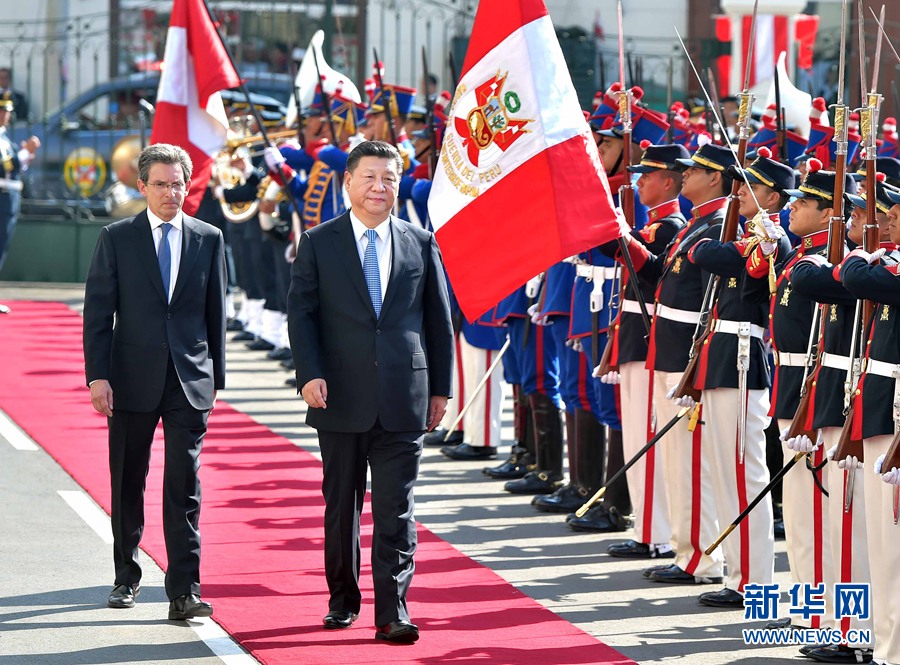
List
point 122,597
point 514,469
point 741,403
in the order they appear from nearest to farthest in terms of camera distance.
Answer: point 122,597 < point 741,403 < point 514,469

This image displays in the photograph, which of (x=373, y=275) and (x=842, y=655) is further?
(x=373, y=275)

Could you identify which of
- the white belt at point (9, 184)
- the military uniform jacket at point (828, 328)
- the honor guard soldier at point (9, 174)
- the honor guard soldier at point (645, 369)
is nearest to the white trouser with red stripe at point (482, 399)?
the honor guard soldier at point (645, 369)

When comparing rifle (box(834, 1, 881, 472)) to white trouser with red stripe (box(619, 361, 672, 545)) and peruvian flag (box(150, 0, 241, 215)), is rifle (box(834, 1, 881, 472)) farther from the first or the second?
peruvian flag (box(150, 0, 241, 215))

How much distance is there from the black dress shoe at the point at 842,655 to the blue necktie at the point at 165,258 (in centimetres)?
303

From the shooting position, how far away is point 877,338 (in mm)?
5504

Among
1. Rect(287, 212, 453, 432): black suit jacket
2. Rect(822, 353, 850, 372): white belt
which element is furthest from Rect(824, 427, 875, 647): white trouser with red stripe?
Rect(287, 212, 453, 432): black suit jacket

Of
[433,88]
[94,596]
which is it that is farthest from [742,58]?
[94,596]

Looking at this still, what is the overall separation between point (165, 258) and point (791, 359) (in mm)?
2656

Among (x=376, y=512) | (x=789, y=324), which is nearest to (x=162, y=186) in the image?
(x=376, y=512)

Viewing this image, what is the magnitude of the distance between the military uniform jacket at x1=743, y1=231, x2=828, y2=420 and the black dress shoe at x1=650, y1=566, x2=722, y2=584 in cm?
115

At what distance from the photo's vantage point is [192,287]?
6277 mm

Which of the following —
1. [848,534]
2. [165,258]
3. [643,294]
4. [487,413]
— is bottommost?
[848,534]

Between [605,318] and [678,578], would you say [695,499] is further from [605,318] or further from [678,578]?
[605,318]

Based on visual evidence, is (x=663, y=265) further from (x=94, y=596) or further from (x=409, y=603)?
(x=94, y=596)
